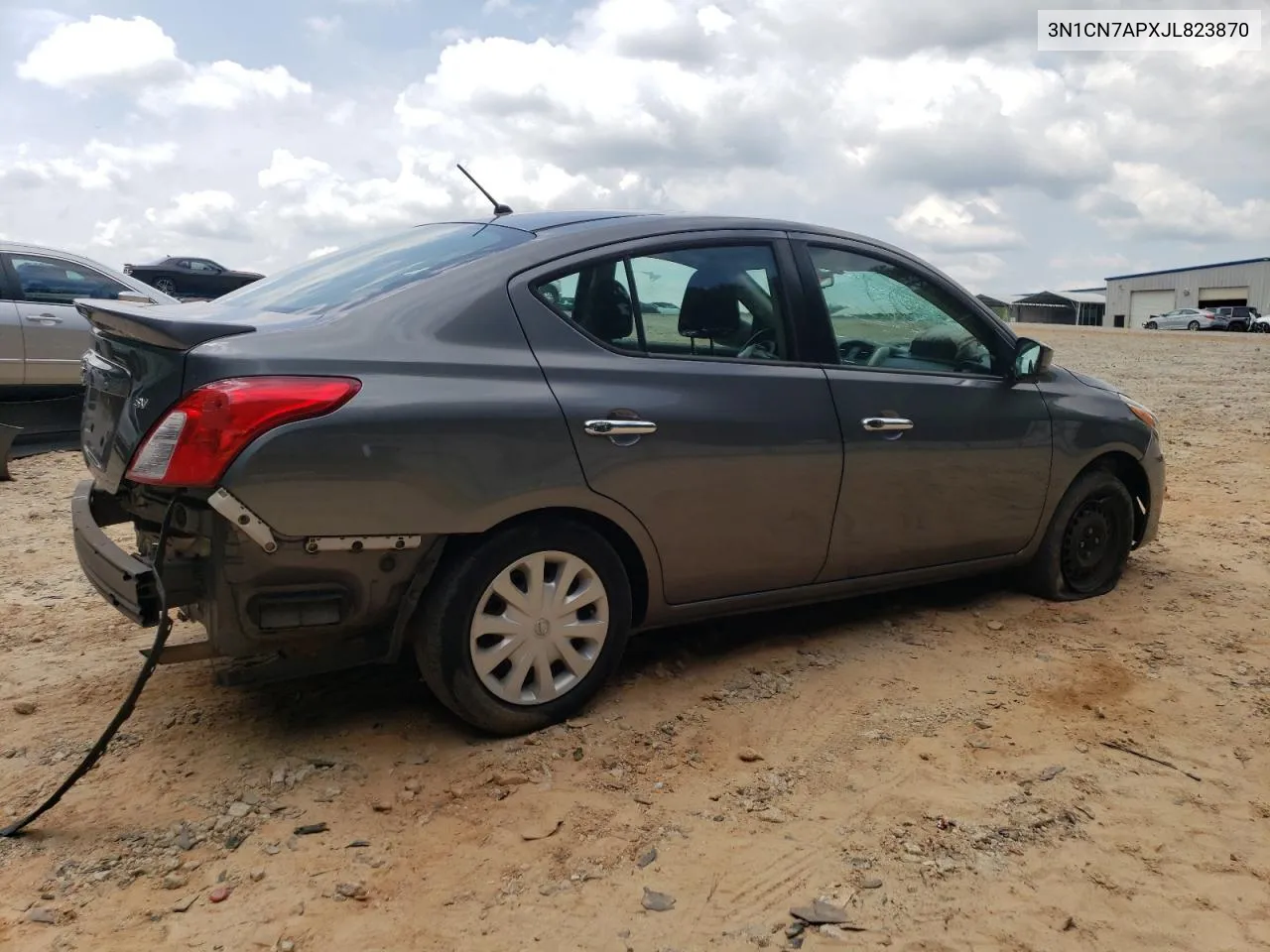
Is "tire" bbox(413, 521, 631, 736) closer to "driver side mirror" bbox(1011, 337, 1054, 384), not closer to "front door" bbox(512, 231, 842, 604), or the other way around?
"front door" bbox(512, 231, 842, 604)

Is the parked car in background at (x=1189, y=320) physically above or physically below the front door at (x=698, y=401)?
above

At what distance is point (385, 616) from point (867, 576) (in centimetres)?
194

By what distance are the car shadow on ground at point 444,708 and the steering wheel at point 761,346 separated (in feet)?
3.85

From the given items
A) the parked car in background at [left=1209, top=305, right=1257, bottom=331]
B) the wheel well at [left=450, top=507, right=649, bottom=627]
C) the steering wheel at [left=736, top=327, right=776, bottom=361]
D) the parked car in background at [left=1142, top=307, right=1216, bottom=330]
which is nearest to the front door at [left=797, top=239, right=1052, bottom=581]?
the steering wheel at [left=736, top=327, right=776, bottom=361]

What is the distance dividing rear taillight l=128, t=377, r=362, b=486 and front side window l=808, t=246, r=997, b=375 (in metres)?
2.03

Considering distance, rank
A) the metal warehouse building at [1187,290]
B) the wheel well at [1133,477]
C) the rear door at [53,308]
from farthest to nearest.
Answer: the metal warehouse building at [1187,290], the rear door at [53,308], the wheel well at [1133,477]

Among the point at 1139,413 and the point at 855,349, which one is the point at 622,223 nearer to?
the point at 855,349

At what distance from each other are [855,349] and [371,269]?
1.80m

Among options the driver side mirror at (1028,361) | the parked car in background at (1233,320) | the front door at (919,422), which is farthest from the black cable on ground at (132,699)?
the parked car in background at (1233,320)

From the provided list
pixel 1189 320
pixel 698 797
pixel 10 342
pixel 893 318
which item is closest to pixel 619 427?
pixel 698 797

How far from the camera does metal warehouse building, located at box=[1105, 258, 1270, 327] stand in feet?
201

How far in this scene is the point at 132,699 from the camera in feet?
9.17

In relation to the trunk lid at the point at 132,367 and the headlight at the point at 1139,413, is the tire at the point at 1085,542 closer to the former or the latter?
the headlight at the point at 1139,413

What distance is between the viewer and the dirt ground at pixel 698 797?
241 cm
